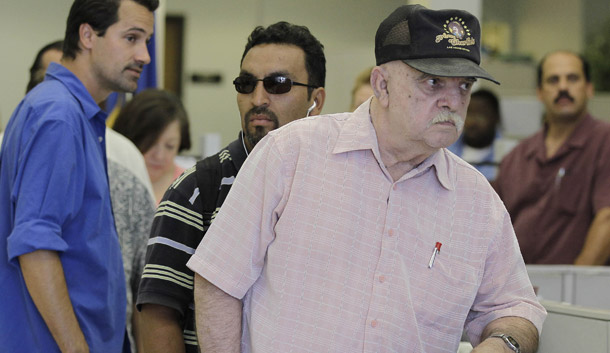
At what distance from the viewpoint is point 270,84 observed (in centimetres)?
230

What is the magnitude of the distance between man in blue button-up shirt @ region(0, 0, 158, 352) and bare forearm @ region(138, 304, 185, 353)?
367mm

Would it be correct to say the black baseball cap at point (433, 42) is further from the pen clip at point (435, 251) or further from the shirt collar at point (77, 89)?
the shirt collar at point (77, 89)

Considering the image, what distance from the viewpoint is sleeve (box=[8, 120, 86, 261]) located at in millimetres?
2344

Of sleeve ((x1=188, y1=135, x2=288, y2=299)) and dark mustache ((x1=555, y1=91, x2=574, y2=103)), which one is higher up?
dark mustache ((x1=555, y1=91, x2=574, y2=103))

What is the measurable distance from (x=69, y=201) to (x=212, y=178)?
1.50 ft

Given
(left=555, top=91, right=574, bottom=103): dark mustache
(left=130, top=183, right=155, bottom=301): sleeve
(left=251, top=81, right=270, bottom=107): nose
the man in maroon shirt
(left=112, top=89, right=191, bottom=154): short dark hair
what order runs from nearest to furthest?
1. (left=251, top=81, right=270, bottom=107): nose
2. (left=130, top=183, right=155, bottom=301): sleeve
3. (left=112, top=89, right=191, bottom=154): short dark hair
4. the man in maroon shirt
5. (left=555, top=91, right=574, bottom=103): dark mustache

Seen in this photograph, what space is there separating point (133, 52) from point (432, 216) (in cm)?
121

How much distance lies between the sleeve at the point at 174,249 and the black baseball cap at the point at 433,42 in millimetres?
585

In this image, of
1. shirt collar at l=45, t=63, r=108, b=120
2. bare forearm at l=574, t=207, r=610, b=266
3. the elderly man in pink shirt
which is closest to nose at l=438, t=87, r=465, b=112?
the elderly man in pink shirt

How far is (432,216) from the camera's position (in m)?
1.98

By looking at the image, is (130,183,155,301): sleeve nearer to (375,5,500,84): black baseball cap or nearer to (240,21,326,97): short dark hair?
(240,21,326,97): short dark hair

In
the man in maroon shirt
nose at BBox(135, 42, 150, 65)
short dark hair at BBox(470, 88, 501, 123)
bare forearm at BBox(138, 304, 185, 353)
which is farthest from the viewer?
short dark hair at BBox(470, 88, 501, 123)

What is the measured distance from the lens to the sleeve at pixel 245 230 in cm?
188

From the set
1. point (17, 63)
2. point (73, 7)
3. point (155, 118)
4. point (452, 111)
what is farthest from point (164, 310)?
point (17, 63)
